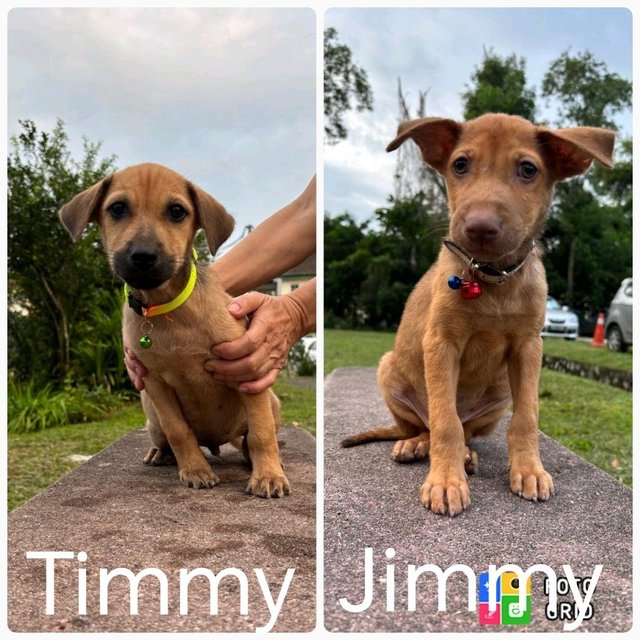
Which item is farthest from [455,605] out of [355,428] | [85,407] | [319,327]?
[85,407]

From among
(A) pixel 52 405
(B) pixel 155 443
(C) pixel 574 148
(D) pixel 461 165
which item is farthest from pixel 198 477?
(A) pixel 52 405

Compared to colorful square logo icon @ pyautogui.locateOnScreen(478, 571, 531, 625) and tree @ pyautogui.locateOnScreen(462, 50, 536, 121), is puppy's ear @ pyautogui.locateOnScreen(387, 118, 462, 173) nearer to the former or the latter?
colorful square logo icon @ pyautogui.locateOnScreen(478, 571, 531, 625)

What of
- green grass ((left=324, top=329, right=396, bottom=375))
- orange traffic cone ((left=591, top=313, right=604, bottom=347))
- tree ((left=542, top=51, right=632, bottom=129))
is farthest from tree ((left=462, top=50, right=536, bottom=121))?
orange traffic cone ((left=591, top=313, right=604, bottom=347))

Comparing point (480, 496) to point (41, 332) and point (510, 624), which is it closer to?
point (510, 624)

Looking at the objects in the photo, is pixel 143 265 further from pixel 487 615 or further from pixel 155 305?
pixel 487 615

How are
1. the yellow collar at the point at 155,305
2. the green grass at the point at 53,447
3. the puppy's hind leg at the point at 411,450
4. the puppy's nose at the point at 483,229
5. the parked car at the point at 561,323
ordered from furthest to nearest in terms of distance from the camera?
the parked car at the point at 561,323 < the green grass at the point at 53,447 < the puppy's hind leg at the point at 411,450 < the yellow collar at the point at 155,305 < the puppy's nose at the point at 483,229

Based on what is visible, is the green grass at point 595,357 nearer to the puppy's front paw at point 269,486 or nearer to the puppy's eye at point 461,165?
the puppy's eye at point 461,165

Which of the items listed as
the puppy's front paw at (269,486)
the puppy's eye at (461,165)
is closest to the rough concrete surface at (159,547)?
the puppy's front paw at (269,486)
